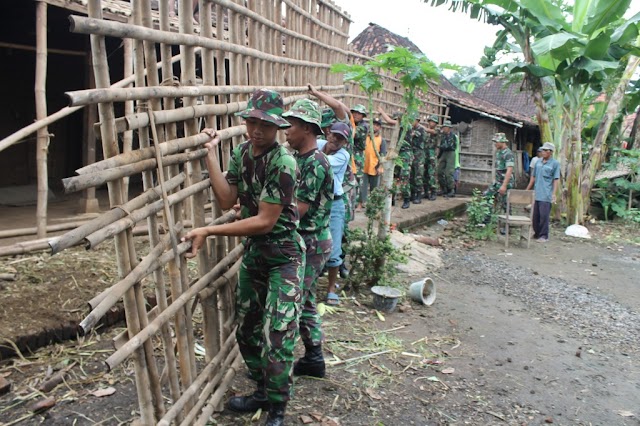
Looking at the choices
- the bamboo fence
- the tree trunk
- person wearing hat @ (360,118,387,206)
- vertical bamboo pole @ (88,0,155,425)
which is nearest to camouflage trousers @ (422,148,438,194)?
person wearing hat @ (360,118,387,206)

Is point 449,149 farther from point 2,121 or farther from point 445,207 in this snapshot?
point 2,121

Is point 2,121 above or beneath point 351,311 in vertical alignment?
above

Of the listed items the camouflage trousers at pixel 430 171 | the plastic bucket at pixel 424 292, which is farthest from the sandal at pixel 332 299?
the camouflage trousers at pixel 430 171

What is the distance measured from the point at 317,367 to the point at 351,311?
5.13ft

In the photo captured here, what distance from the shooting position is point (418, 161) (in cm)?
1172

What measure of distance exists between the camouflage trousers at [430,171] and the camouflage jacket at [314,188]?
30.2ft

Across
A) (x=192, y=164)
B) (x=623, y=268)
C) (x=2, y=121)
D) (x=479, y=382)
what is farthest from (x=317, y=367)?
(x=2, y=121)

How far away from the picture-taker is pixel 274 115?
2.80 meters

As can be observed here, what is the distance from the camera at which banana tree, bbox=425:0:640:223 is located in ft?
31.1

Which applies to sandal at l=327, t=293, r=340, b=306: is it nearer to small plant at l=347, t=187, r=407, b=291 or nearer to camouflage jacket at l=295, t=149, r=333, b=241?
small plant at l=347, t=187, r=407, b=291

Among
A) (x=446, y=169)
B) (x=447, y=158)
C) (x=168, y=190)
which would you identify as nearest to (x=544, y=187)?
(x=447, y=158)

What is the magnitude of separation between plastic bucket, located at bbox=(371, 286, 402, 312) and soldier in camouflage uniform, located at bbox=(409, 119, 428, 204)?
21.9ft

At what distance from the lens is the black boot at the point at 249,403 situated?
3.22m

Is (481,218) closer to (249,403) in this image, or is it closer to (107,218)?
(249,403)
